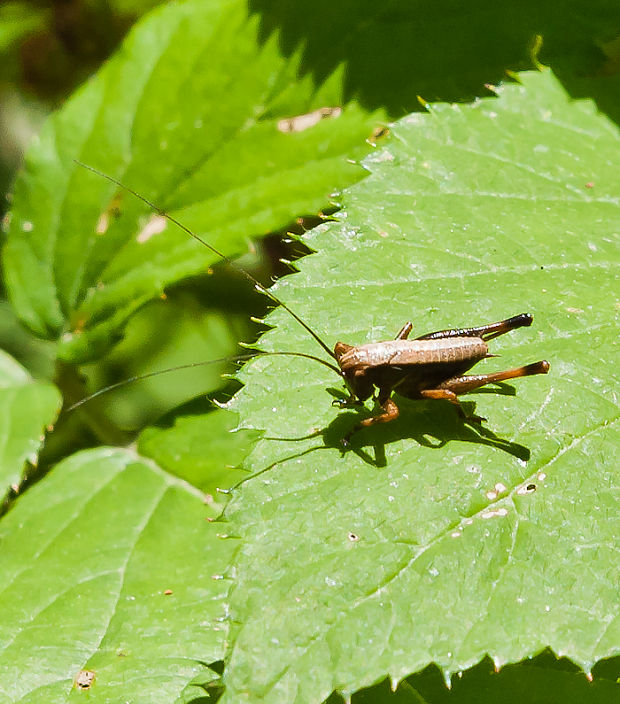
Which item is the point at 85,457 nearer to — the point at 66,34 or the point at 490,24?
the point at 490,24

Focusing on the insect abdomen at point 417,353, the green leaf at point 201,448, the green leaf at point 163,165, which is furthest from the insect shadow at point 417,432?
the green leaf at point 163,165

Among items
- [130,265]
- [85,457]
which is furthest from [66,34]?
[85,457]

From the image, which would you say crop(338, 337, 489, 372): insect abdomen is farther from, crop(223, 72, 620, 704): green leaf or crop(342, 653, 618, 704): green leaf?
crop(342, 653, 618, 704): green leaf

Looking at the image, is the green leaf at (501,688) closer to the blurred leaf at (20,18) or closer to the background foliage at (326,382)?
the background foliage at (326,382)

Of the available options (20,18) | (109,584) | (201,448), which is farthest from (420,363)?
(20,18)

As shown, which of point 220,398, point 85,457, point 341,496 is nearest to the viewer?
point 341,496
